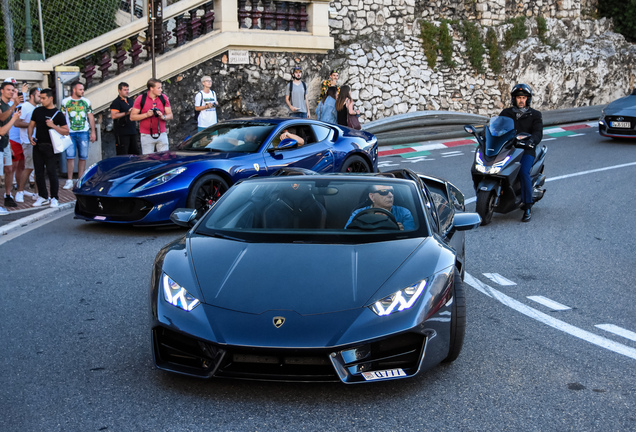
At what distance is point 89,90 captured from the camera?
55.8ft

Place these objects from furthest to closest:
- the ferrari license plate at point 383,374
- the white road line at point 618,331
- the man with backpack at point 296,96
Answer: the man with backpack at point 296,96 → the white road line at point 618,331 → the ferrari license plate at point 383,374

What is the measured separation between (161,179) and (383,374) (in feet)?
19.1

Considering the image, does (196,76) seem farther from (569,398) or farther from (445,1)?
(569,398)

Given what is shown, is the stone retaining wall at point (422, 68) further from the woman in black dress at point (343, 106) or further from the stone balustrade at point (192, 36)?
the woman in black dress at point (343, 106)

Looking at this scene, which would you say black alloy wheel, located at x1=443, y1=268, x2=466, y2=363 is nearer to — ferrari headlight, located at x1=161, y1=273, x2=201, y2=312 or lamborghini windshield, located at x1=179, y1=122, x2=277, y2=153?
ferrari headlight, located at x1=161, y1=273, x2=201, y2=312

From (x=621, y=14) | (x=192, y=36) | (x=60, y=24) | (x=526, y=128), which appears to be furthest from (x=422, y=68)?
(x=526, y=128)

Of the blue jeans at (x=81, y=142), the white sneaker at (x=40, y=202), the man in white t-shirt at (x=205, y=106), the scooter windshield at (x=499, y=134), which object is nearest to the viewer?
the scooter windshield at (x=499, y=134)

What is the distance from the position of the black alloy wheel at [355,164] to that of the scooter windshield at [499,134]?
7.01ft

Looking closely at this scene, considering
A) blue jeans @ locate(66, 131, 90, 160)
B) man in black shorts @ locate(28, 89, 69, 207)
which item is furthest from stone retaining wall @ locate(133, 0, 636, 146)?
man in black shorts @ locate(28, 89, 69, 207)

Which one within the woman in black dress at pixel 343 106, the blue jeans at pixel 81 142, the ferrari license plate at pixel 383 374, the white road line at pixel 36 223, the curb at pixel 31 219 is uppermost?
the woman in black dress at pixel 343 106

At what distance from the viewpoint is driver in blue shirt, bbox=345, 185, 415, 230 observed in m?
5.27

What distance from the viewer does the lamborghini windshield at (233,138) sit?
1062 cm

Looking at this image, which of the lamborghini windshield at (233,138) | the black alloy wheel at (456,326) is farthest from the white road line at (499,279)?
the lamborghini windshield at (233,138)

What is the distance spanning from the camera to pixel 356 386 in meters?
4.39
